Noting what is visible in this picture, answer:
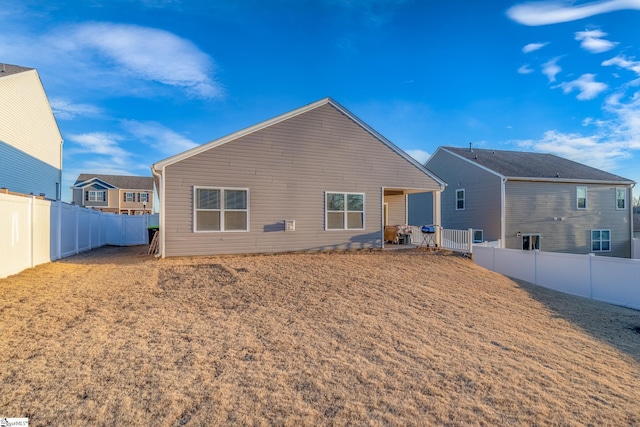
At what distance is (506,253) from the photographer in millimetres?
13797

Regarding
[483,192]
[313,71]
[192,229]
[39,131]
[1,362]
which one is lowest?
[1,362]

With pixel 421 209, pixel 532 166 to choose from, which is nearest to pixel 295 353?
pixel 421 209

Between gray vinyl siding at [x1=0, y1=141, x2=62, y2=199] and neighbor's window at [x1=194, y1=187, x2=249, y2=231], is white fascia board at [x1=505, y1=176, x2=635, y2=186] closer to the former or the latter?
neighbor's window at [x1=194, y1=187, x2=249, y2=231]

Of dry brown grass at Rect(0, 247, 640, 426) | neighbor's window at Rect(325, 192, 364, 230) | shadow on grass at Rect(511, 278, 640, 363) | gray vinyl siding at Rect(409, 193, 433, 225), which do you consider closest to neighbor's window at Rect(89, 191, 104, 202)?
gray vinyl siding at Rect(409, 193, 433, 225)

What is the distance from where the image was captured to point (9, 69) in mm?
16312

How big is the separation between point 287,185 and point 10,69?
15.8m

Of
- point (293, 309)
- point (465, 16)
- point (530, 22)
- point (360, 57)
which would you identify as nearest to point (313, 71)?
point (360, 57)

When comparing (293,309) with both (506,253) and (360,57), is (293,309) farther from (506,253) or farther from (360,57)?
(360,57)

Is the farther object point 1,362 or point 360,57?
point 360,57

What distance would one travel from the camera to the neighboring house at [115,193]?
136 feet

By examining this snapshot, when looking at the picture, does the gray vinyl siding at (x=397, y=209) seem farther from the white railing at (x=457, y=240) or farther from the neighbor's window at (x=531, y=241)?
the neighbor's window at (x=531, y=241)

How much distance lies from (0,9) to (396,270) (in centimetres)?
1453

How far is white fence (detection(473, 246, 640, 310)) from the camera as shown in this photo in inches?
412

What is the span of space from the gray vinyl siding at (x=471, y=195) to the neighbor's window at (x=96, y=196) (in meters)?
40.1
